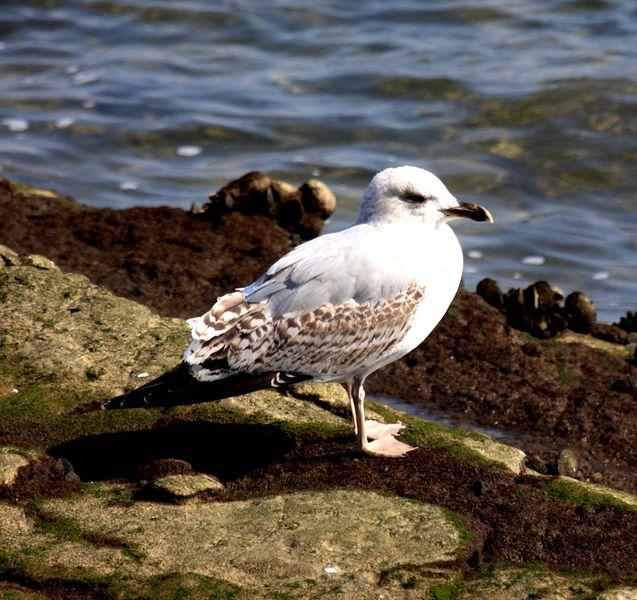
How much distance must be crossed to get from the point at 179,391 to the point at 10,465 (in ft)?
2.44

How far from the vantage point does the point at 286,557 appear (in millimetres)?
3887

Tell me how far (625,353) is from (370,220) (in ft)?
9.59

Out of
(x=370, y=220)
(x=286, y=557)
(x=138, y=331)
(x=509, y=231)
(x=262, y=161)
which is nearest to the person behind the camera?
(x=286, y=557)

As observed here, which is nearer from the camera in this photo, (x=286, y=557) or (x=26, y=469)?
(x=286, y=557)

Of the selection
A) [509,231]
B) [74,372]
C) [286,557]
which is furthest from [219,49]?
[286,557]

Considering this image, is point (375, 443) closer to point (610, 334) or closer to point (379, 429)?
point (379, 429)

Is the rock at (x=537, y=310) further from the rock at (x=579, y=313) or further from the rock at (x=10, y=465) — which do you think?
the rock at (x=10, y=465)

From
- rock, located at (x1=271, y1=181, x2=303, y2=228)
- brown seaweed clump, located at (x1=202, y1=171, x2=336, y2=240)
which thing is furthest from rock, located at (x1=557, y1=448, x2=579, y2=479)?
rock, located at (x1=271, y1=181, x2=303, y2=228)

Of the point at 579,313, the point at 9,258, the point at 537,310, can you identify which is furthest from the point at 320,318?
the point at 579,313

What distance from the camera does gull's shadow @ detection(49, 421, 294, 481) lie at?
4711 mm

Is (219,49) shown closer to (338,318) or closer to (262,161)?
(262,161)

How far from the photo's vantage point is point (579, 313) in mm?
7602

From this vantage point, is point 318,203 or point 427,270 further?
point 318,203

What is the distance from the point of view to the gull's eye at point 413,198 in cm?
507
